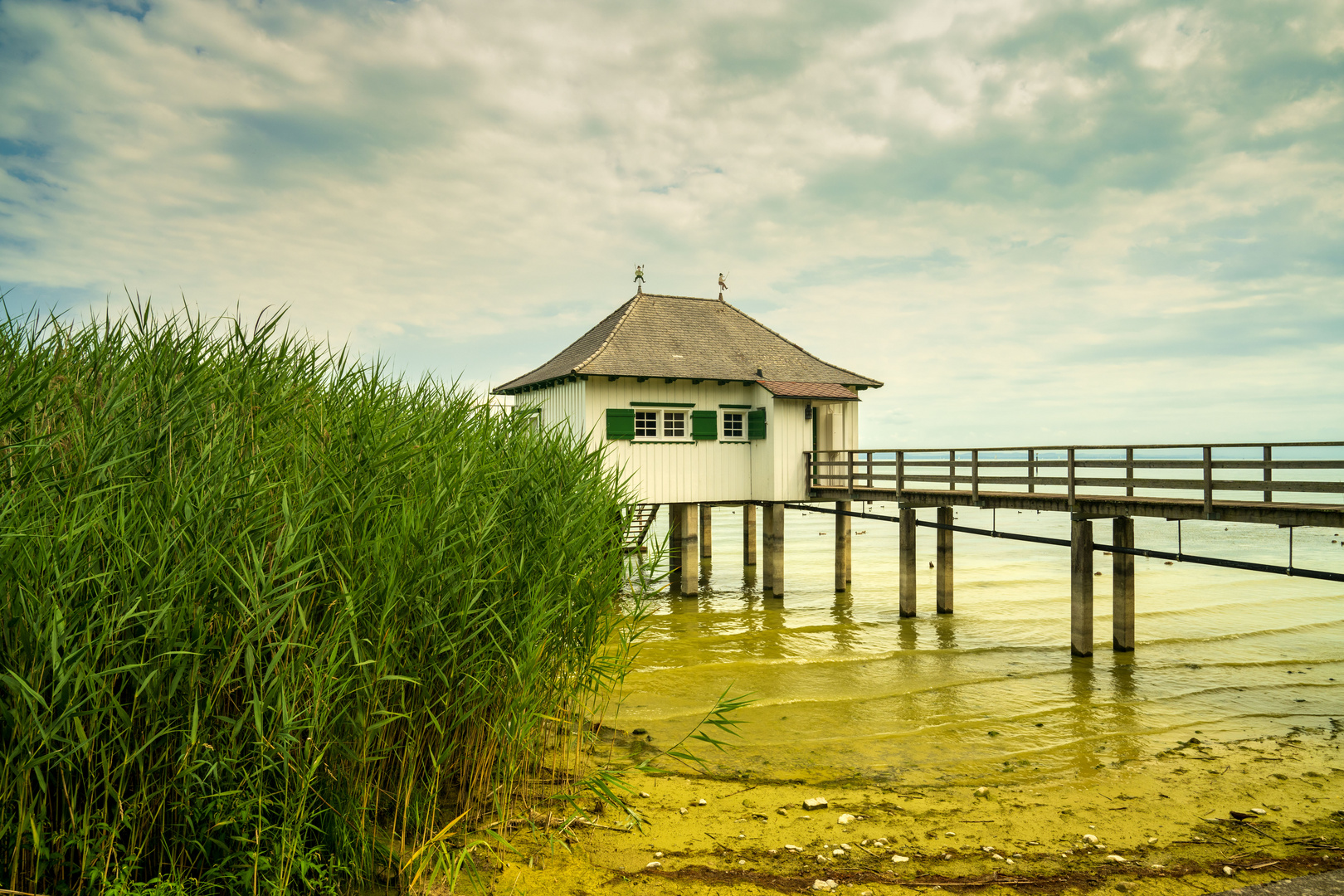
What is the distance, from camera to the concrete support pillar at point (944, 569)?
15789 mm

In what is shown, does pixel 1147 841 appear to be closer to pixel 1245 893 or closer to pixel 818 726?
pixel 1245 893

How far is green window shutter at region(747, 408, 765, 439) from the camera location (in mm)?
16812

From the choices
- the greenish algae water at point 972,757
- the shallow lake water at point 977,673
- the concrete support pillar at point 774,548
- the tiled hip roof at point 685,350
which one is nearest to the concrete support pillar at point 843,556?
the shallow lake water at point 977,673

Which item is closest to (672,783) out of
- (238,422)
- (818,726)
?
(818,726)

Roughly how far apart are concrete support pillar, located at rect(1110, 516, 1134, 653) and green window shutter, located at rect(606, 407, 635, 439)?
9.15 metres

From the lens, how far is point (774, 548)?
17.6m

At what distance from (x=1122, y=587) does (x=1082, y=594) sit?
789 mm

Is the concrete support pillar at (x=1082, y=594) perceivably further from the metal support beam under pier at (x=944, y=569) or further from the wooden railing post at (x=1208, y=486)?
the metal support beam under pier at (x=944, y=569)

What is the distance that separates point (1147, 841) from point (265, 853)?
20.4 feet

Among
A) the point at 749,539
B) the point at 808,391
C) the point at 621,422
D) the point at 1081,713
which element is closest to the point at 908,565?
the point at 808,391

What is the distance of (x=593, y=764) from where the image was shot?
6.75 metres

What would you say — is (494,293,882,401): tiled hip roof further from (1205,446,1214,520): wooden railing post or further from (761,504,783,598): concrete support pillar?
(1205,446,1214,520): wooden railing post

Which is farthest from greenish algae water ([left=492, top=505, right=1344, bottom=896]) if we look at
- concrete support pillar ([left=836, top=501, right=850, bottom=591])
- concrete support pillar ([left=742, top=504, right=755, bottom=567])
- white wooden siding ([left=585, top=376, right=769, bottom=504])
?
concrete support pillar ([left=742, top=504, right=755, bottom=567])

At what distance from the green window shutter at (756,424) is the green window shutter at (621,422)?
9.65ft
